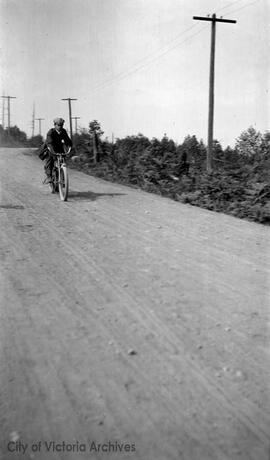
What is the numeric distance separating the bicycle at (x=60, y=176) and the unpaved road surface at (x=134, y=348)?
3.25 m

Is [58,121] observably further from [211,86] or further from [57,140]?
[211,86]

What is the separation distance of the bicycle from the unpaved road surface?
325 cm

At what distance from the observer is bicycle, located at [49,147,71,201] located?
943 cm

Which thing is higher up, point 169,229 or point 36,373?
point 169,229

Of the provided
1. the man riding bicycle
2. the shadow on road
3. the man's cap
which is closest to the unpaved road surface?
the shadow on road

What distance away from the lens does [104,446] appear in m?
2.20

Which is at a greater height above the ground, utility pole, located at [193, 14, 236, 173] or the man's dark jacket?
utility pole, located at [193, 14, 236, 173]

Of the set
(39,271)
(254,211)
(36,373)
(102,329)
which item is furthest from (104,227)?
(36,373)

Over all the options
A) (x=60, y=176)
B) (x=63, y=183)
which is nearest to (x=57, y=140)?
(x=60, y=176)

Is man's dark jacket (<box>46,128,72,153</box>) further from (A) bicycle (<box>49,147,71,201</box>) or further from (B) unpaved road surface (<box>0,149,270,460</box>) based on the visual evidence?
(B) unpaved road surface (<box>0,149,270,460</box>)

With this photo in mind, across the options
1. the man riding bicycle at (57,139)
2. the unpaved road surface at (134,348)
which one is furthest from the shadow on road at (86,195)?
the unpaved road surface at (134,348)

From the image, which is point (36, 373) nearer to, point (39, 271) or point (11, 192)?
point (39, 271)

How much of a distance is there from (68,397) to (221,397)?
939 millimetres

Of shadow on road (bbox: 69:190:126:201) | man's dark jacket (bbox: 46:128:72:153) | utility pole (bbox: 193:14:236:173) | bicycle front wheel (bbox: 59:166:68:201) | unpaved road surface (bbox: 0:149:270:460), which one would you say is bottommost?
unpaved road surface (bbox: 0:149:270:460)
